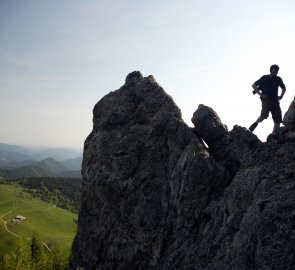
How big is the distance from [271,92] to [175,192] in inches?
421

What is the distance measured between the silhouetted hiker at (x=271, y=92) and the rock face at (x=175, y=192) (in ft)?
7.83

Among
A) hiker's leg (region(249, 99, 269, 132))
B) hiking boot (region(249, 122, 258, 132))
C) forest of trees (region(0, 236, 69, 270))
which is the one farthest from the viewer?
forest of trees (region(0, 236, 69, 270))

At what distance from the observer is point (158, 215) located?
26562mm

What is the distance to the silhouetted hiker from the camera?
25156 mm

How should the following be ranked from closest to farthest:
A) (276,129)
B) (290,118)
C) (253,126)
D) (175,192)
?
(290,118) < (276,129) < (175,192) < (253,126)

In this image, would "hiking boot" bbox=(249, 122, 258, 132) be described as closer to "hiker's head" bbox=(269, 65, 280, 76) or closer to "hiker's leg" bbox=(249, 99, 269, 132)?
"hiker's leg" bbox=(249, 99, 269, 132)

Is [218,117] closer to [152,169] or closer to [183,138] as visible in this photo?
[183,138]

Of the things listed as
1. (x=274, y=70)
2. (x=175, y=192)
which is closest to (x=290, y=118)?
(x=274, y=70)

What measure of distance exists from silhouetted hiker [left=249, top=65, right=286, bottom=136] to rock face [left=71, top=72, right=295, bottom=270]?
2387mm

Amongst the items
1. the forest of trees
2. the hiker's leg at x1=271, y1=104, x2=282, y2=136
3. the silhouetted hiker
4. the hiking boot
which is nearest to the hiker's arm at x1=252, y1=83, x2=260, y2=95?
the silhouetted hiker

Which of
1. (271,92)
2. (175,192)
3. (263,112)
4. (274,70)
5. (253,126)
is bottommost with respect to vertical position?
(175,192)

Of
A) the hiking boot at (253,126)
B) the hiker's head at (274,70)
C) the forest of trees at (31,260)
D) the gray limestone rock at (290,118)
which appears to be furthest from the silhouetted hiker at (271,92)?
the forest of trees at (31,260)

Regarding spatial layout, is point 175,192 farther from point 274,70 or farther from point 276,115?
point 274,70

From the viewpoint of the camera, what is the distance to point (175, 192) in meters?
25.5
